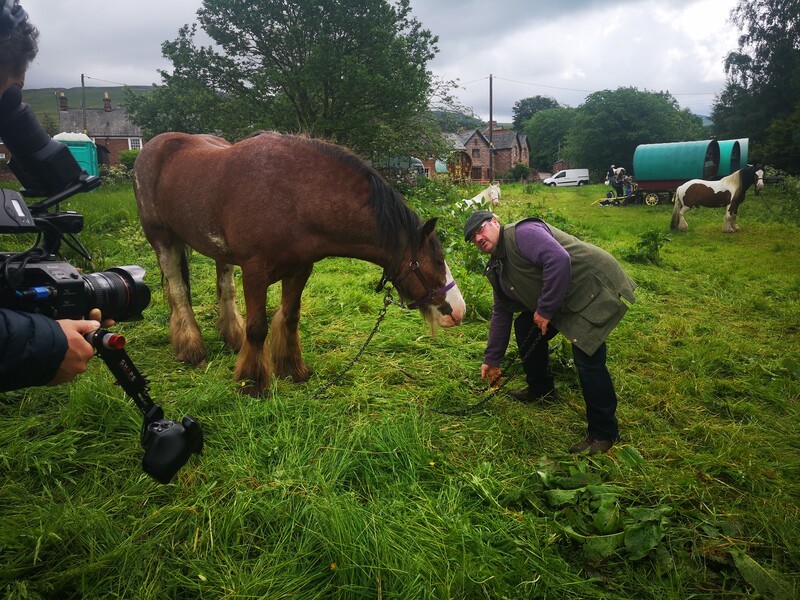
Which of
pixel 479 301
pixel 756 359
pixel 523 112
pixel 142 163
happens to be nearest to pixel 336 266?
pixel 479 301

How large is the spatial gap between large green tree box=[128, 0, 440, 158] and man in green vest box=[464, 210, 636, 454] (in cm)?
1510

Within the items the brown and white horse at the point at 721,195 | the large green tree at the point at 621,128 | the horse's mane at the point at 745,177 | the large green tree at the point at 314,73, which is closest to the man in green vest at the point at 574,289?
the brown and white horse at the point at 721,195

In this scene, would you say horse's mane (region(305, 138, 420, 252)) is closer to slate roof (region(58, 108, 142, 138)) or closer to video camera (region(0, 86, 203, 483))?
video camera (region(0, 86, 203, 483))

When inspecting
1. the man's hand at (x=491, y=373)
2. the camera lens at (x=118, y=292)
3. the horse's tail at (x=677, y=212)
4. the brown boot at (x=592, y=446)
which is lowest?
the brown boot at (x=592, y=446)

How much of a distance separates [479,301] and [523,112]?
4386 inches

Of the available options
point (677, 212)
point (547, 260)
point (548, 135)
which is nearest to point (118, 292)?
point (547, 260)

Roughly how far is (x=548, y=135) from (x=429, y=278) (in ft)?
238

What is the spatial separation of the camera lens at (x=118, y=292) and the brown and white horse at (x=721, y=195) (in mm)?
14567

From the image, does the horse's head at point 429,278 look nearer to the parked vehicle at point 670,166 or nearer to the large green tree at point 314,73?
the large green tree at point 314,73

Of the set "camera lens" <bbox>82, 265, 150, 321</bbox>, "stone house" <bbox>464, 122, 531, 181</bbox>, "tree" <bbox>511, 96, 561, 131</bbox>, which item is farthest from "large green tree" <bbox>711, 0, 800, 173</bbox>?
"tree" <bbox>511, 96, 561, 131</bbox>

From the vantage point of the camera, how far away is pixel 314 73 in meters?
16.8

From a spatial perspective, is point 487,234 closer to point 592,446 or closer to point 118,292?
point 592,446

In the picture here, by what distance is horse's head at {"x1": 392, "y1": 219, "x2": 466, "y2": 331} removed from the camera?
11.9ft

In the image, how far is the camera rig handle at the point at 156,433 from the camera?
1586 mm
